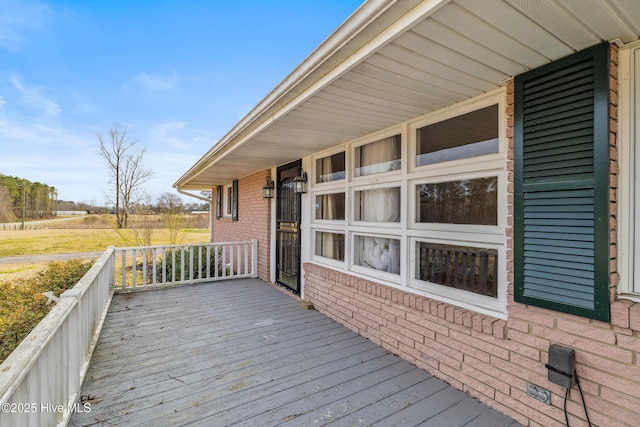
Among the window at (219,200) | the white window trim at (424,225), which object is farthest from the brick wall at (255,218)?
the white window trim at (424,225)

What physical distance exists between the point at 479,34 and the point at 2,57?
16.1m

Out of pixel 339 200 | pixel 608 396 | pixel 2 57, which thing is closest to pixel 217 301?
pixel 339 200

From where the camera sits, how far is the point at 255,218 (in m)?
6.60

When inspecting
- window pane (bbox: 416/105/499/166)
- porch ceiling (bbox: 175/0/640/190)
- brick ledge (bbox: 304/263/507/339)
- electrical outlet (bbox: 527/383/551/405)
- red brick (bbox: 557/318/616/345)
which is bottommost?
electrical outlet (bbox: 527/383/551/405)

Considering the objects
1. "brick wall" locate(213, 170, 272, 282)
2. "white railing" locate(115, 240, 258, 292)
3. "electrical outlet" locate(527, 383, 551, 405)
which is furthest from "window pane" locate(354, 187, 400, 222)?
"white railing" locate(115, 240, 258, 292)

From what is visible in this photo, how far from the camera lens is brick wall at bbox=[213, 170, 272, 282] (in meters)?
5.97

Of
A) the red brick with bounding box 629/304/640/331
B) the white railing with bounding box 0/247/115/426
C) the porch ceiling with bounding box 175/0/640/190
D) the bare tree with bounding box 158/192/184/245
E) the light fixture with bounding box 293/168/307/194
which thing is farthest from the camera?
the bare tree with bounding box 158/192/184/245

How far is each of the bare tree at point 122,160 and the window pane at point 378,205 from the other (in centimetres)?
1534

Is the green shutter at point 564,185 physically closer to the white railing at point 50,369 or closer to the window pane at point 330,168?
the window pane at point 330,168

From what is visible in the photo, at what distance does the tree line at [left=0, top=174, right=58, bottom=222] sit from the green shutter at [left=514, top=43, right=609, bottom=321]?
29615mm

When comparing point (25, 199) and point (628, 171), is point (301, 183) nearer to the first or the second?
point (628, 171)

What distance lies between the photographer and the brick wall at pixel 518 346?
1.54m

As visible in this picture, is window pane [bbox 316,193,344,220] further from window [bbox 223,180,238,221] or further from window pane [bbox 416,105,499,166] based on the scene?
window [bbox 223,180,238,221]

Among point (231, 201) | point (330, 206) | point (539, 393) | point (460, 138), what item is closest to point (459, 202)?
point (460, 138)
